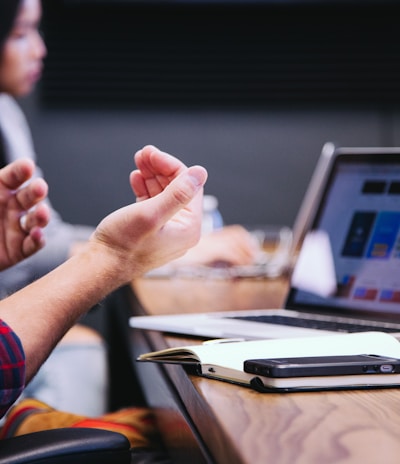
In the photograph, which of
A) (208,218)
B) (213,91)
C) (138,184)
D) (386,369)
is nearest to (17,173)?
(138,184)

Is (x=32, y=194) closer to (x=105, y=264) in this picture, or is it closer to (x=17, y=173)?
(x=17, y=173)

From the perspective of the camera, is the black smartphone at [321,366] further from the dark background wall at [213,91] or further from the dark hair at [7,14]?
the dark background wall at [213,91]

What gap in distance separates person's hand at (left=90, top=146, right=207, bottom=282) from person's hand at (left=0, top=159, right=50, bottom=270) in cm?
32

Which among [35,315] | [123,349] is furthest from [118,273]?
[123,349]

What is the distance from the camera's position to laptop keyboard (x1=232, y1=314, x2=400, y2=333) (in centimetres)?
121

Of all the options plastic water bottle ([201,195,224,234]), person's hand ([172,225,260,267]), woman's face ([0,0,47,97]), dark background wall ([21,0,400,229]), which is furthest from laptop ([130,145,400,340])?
dark background wall ([21,0,400,229])

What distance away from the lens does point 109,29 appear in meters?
3.81

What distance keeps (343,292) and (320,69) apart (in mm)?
2704

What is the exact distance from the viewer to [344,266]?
1.43 m

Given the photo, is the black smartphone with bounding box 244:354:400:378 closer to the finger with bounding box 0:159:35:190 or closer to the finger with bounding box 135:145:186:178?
the finger with bounding box 135:145:186:178

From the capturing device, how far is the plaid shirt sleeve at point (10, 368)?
888 mm

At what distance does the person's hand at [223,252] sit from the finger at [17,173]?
0.85m

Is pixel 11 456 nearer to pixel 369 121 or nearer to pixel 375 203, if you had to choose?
pixel 375 203

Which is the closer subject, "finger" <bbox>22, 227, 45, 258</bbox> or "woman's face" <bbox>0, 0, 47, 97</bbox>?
"finger" <bbox>22, 227, 45, 258</bbox>
